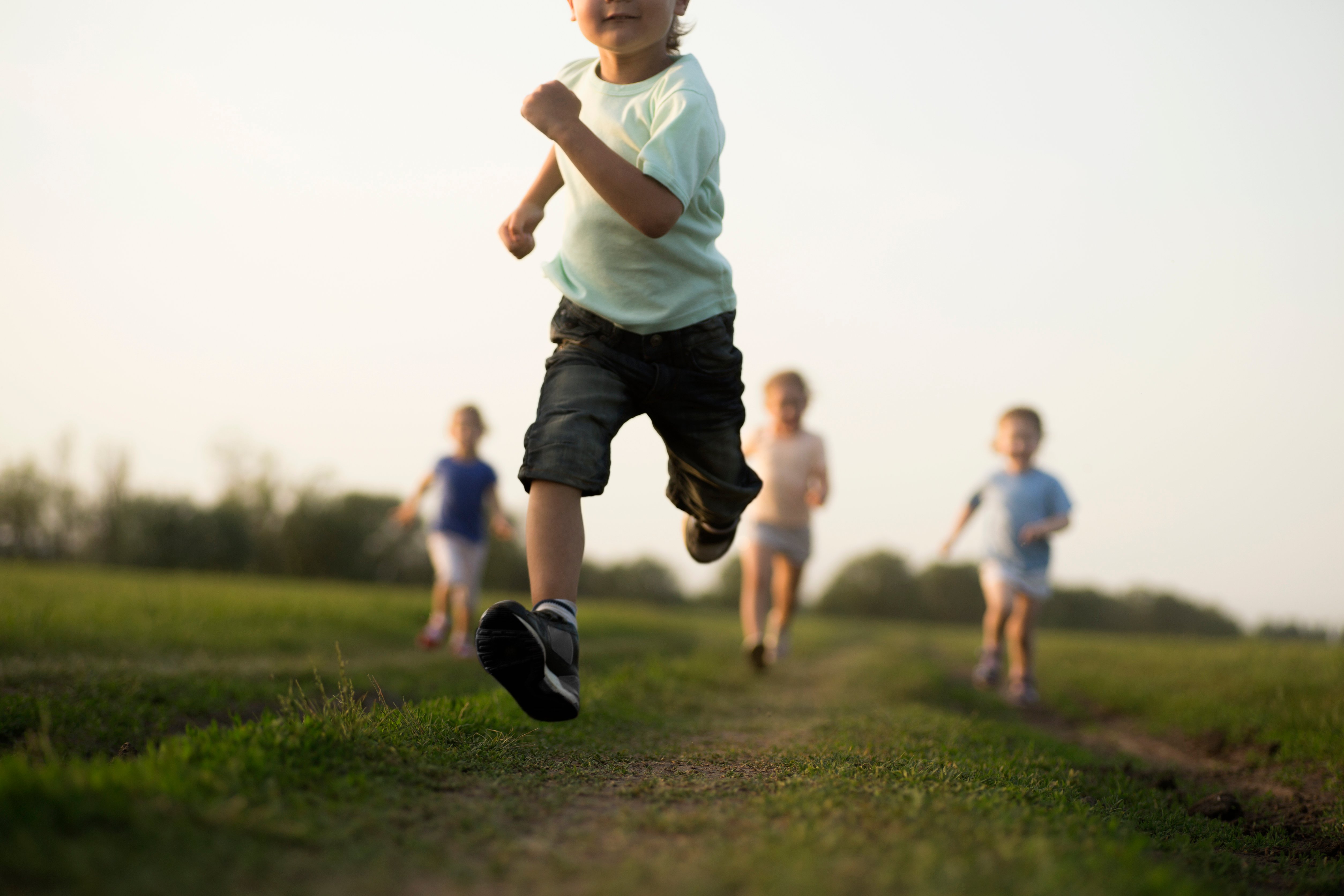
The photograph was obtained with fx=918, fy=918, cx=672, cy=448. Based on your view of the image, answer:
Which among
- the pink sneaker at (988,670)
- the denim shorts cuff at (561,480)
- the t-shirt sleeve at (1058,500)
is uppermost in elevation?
the t-shirt sleeve at (1058,500)

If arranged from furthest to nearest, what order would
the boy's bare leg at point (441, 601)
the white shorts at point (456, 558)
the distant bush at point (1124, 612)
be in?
1. the distant bush at point (1124, 612)
2. the boy's bare leg at point (441, 601)
3. the white shorts at point (456, 558)

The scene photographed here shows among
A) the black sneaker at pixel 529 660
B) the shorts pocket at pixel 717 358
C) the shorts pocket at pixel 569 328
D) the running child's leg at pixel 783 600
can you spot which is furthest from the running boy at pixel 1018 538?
the black sneaker at pixel 529 660

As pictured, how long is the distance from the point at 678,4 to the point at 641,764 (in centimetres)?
295

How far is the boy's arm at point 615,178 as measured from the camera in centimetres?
297

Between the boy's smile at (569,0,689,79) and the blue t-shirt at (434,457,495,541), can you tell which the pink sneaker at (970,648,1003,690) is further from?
the boy's smile at (569,0,689,79)

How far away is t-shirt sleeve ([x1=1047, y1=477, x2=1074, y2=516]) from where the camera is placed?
8.65m

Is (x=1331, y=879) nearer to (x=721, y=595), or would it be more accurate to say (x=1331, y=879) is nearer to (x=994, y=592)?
(x=994, y=592)

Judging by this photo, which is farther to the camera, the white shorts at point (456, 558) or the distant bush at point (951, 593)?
the distant bush at point (951, 593)

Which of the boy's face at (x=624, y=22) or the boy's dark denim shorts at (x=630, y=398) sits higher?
the boy's face at (x=624, y=22)

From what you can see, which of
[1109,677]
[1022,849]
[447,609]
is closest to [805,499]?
[1109,677]

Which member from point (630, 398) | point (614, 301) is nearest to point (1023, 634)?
point (630, 398)

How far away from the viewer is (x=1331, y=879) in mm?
2674

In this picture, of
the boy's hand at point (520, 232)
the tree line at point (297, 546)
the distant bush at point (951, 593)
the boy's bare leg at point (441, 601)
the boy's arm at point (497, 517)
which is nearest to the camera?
the boy's hand at point (520, 232)

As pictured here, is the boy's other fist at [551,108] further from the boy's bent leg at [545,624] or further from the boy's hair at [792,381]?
the boy's hair at [792,381]
